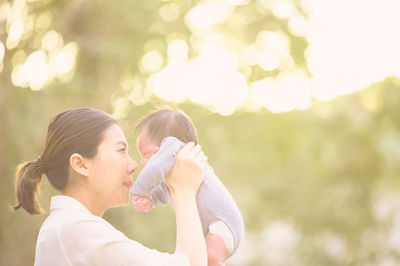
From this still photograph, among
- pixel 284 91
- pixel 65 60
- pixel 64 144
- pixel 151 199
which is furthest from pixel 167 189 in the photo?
pixel 284 91

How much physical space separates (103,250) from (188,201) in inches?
13.3

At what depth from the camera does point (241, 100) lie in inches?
480

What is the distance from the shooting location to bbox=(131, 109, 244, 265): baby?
2273mm

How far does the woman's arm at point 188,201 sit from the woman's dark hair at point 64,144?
30 cm

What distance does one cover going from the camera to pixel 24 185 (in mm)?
2332

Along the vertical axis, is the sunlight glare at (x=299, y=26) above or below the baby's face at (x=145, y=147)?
above

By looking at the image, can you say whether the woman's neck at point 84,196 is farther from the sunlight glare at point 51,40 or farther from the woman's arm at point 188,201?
the sunlight glare at point 51,40

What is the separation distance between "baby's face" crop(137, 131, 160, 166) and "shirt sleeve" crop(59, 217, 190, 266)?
63cm

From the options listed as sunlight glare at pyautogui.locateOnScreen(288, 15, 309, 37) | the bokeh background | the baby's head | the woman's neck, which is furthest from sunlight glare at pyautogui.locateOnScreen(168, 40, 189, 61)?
the woman's neck

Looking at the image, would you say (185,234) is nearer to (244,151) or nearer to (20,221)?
(20,221)

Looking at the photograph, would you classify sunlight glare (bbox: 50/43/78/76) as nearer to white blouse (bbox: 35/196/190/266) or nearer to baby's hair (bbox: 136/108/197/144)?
baby's hair (bbox: 136/108/197/144)

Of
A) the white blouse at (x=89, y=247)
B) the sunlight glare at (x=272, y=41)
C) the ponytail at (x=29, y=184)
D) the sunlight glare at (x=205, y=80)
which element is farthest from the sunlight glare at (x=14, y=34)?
the white blouse at (x=89, y=247)

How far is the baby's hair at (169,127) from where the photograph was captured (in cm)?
262

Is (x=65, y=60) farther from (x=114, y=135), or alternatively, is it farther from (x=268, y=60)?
(x=114, y=135)
